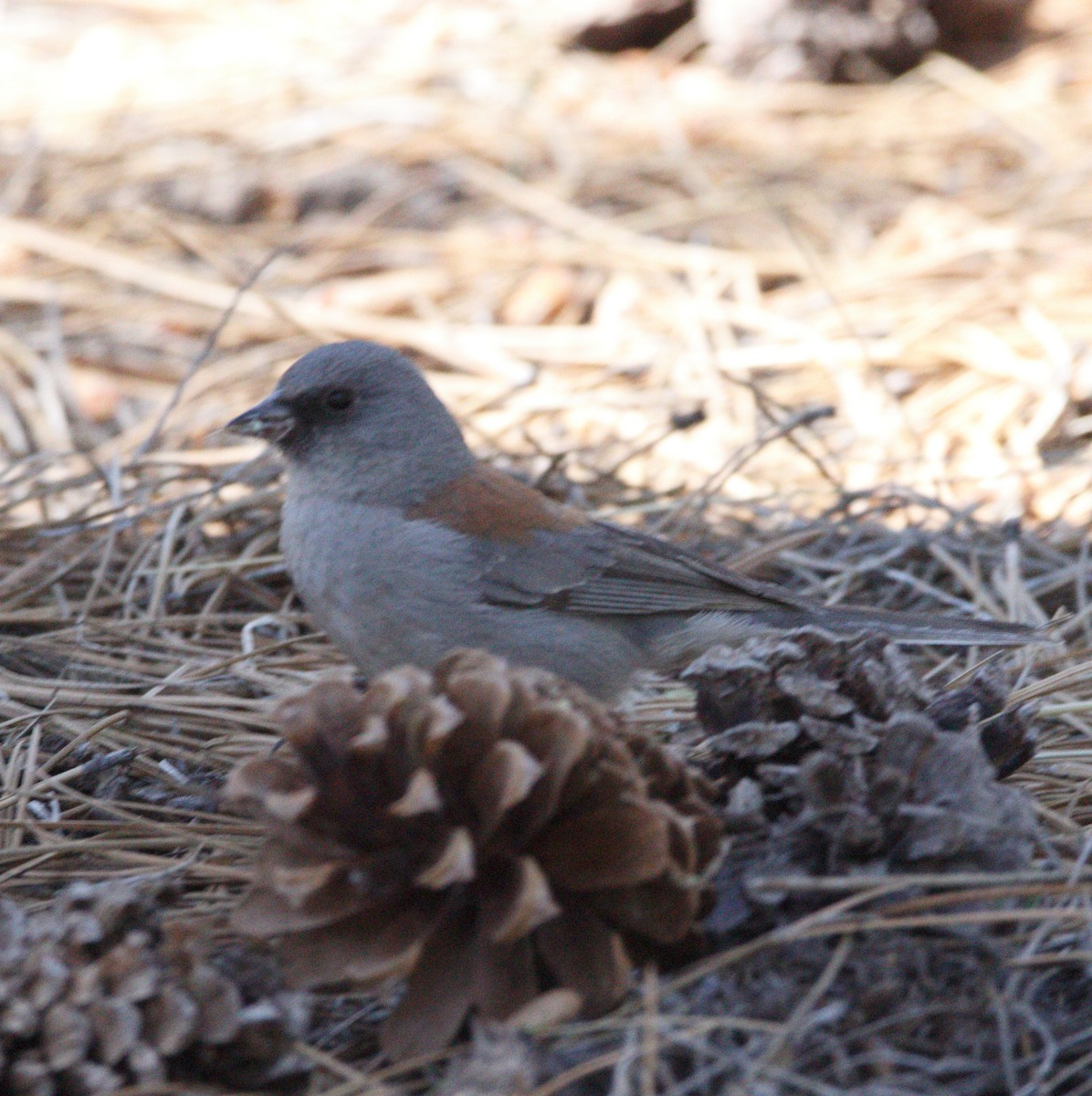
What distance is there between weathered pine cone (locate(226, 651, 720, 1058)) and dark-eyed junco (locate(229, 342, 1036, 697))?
109 centimetres

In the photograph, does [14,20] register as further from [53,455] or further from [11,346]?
[53,455]

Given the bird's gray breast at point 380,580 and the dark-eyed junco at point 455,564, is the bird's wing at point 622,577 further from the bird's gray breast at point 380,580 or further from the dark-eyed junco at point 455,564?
the bird's gray breast at point 380,580

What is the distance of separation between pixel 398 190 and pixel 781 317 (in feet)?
6.54

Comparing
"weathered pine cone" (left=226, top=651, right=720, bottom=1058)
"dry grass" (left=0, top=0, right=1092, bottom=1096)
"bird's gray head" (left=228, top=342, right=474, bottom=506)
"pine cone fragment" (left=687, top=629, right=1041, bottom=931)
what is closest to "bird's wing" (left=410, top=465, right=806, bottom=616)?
"bird's gray head" (left=228, top=342, right=474, bottom=506)

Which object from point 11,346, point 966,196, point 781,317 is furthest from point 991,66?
point 11,346

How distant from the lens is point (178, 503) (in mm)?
3977

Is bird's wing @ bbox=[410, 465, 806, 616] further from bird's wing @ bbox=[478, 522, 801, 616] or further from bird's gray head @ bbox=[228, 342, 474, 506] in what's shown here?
bird's gray head @ bbox=[228, 342, 474, 506]

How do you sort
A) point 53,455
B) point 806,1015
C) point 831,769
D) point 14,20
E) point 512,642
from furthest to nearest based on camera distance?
point 14,20, point 53,455, point 512,642, point 831,769, point 806,1015

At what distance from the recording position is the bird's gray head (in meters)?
3.33

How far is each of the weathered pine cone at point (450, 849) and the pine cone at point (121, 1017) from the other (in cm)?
10

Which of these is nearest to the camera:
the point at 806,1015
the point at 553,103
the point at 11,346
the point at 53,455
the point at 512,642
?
the point at 806,1015

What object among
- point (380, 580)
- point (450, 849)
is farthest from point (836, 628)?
point (450, 849)

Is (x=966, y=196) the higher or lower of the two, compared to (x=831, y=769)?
lower

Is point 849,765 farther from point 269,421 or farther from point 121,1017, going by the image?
point 269,421
